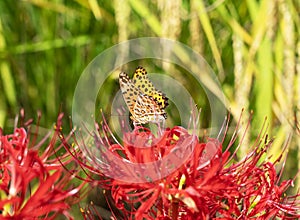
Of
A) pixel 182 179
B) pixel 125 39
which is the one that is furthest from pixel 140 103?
pixel 125 39

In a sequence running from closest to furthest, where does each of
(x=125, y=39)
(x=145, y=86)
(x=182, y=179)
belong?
(x=182, y=179) → (x=145, y=86) → (x=125, y=39)

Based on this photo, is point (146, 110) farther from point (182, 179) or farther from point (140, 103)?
point (182, 179)

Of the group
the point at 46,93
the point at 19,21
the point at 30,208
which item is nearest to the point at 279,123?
the point at 46,93

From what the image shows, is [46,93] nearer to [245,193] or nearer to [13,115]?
[13,115]

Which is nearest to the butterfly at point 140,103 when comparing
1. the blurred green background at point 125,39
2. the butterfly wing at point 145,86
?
the butterfly wing at point 145,86

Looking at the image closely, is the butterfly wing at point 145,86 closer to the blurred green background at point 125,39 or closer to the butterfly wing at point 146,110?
the butterfly wing at point 146,110

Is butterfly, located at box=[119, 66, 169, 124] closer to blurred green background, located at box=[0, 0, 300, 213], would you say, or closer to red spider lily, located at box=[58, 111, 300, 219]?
red spider lily, located at box=[58, 111, 300, 219]

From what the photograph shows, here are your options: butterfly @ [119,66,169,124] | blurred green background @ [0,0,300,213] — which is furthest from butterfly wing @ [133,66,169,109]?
blurred green background @ [0,0,300,213]
